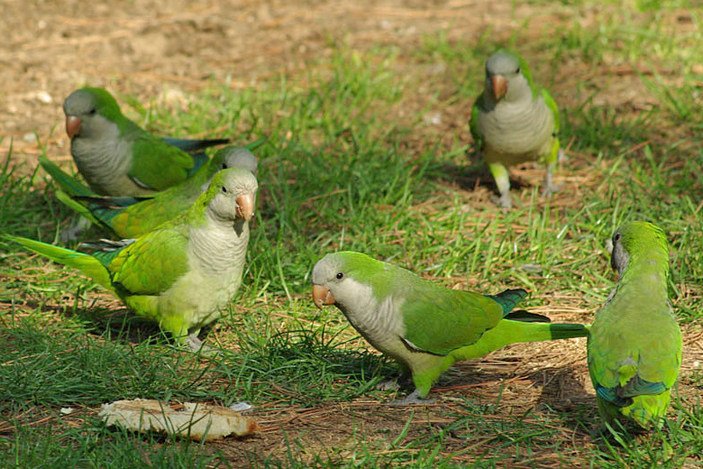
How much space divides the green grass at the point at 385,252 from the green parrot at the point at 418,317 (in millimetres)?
257

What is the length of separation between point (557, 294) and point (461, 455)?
1.98 meters

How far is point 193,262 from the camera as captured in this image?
425 centimetres

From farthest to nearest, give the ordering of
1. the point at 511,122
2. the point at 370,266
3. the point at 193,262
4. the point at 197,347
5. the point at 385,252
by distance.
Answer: the point at 511,122 < the point at 385,252 < the point at 197,347 < the point at 193,262 < the point at 370,266

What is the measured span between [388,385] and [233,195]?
128cm

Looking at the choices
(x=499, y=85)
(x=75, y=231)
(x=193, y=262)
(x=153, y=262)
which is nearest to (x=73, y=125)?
(x=75, y=231)

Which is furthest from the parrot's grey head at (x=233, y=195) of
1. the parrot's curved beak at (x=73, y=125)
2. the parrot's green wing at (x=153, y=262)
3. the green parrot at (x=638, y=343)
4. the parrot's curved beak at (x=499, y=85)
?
the parrot's curved beak at (x=499, y=85)

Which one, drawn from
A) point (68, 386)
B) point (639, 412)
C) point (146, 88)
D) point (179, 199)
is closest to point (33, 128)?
point (146, 88)

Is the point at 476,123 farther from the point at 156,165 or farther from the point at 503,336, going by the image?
the point at 503,336

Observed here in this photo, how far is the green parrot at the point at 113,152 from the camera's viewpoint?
18.4 ft

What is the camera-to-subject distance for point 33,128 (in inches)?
278

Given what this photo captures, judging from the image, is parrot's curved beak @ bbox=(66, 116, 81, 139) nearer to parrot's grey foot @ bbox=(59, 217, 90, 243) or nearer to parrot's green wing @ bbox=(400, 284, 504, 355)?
parrot's grey foot @ bbox=(59, 217, 90, 243)

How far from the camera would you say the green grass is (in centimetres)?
340

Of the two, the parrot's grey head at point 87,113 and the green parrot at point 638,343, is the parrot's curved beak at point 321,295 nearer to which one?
the green parrot at point 638,343

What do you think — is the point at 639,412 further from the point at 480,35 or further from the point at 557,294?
the point at 480,35
